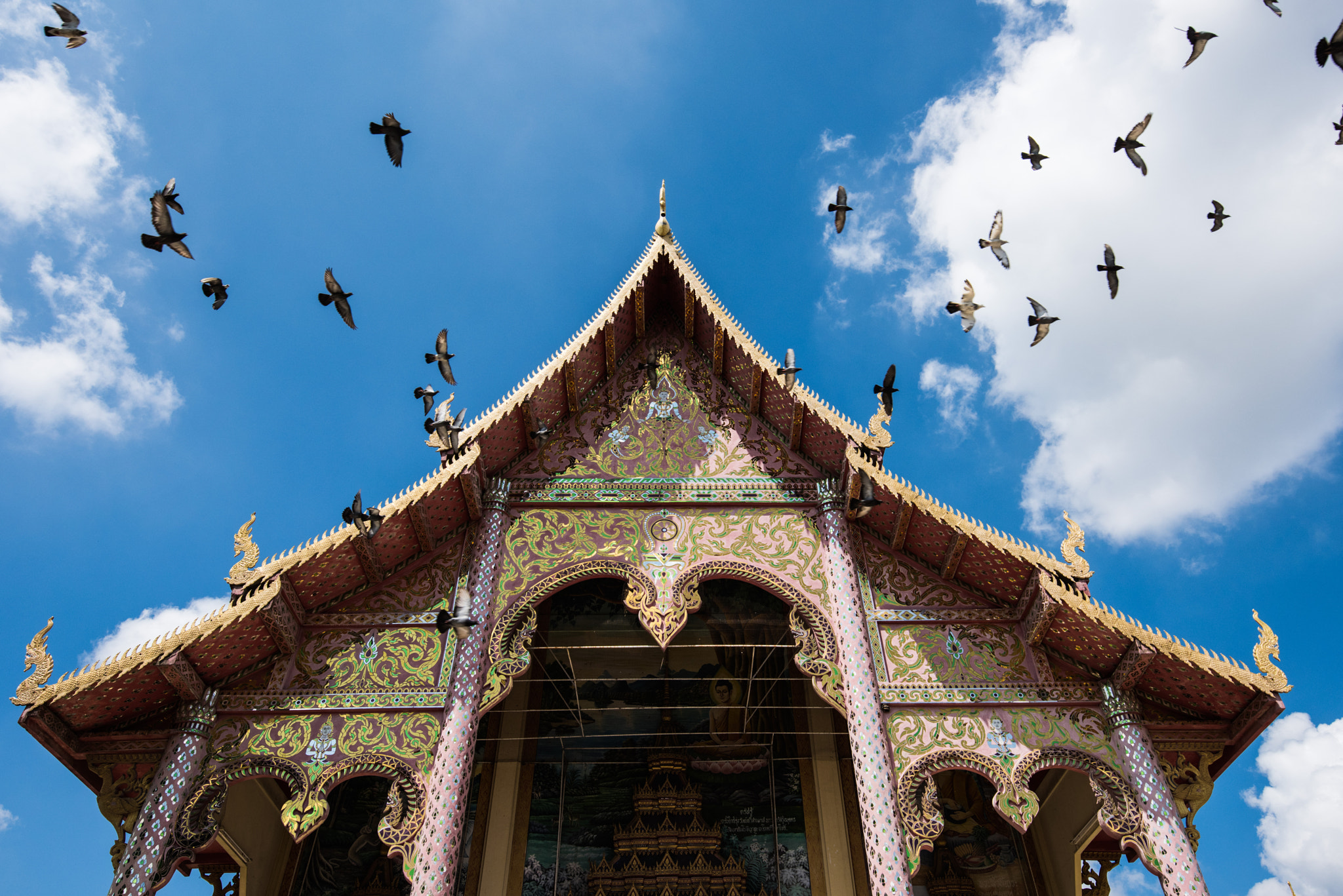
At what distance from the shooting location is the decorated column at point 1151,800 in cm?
691

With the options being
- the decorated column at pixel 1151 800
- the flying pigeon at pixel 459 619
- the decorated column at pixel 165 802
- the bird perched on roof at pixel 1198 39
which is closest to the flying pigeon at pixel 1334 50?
the bird perched on roof at pixel 1198 39

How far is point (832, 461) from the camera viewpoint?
31.2 ft

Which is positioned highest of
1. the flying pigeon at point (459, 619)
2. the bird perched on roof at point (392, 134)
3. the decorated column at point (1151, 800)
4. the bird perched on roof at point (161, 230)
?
the bird perched on roof at point (392, 134)

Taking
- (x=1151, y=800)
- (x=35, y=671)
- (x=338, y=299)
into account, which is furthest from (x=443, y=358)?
(x=1151, y=800)

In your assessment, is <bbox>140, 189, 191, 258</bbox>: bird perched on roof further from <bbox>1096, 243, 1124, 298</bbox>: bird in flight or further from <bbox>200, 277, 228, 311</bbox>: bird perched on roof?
<bbox>1096, 243, 1124, 298</bbox>: bird in flight

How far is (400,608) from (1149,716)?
6996 millimetres

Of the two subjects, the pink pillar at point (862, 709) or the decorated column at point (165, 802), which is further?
the pink pillar at point (862, 709)

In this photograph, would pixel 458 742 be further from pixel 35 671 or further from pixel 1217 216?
pixel 1217 216

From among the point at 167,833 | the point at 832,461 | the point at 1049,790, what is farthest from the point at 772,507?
the point at 167,833

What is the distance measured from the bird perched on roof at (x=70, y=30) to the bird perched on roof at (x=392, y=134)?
208cm

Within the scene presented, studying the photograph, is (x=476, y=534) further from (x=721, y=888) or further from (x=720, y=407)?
(x=721, y=888)

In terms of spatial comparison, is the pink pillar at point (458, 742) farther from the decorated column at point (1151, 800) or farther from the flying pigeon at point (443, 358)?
the decorated column at point (1151, 800)

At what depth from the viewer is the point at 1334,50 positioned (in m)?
6.52

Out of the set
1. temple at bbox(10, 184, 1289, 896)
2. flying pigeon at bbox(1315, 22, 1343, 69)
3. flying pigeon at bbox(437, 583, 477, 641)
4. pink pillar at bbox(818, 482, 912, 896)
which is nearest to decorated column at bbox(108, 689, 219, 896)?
temple at bbox(10, 184, 1289, 896)
